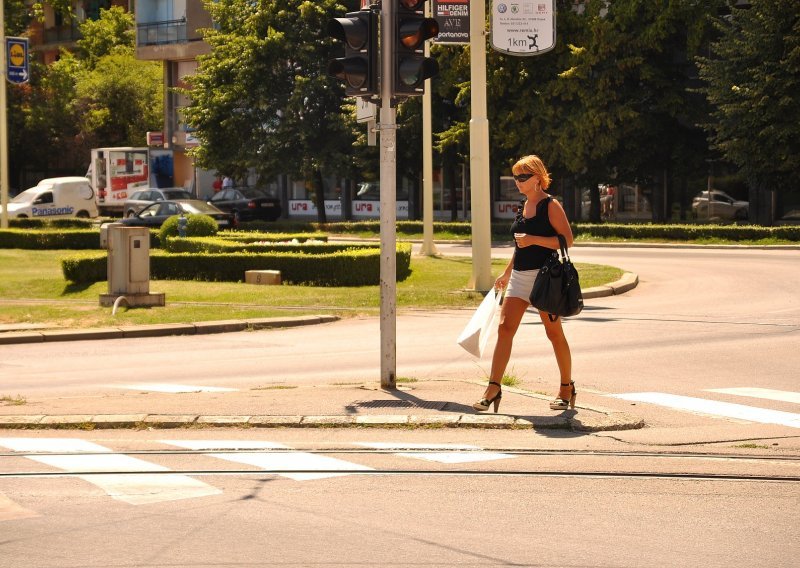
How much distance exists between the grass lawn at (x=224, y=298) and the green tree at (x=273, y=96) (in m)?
25.4

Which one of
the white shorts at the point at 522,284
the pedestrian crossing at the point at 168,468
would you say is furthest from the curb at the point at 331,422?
the white shorts at the point at 522,284

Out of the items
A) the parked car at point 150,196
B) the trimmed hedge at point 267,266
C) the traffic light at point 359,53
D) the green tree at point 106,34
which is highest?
the green tree at point 106,34

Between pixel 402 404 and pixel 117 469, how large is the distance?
2.84m

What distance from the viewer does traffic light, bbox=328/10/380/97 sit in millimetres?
10734

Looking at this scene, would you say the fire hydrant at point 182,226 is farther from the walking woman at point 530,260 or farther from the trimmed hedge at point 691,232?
the walking woman at point 530,260

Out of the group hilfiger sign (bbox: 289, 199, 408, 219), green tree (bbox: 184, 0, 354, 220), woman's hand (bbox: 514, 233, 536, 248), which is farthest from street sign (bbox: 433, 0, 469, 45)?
hilfiger sign (bbox: 289, 199, 408, 219)

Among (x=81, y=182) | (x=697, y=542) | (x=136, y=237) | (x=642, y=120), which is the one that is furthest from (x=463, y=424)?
(x=81, y=182)

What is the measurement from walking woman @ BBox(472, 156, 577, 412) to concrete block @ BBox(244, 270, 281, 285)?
14.6 m

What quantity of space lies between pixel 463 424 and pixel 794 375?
14.0 ft

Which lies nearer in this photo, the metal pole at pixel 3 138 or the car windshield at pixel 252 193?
the metal pole at pixel 3 138

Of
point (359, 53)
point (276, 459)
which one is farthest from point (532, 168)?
point (276, 459)

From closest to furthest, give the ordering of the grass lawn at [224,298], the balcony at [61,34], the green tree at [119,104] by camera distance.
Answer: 1. the grass lawn at [224,298]
2. the green tree at [119,104]
3. the balcony at [61,34]

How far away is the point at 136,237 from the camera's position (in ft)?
67.9

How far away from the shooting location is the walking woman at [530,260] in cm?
980
